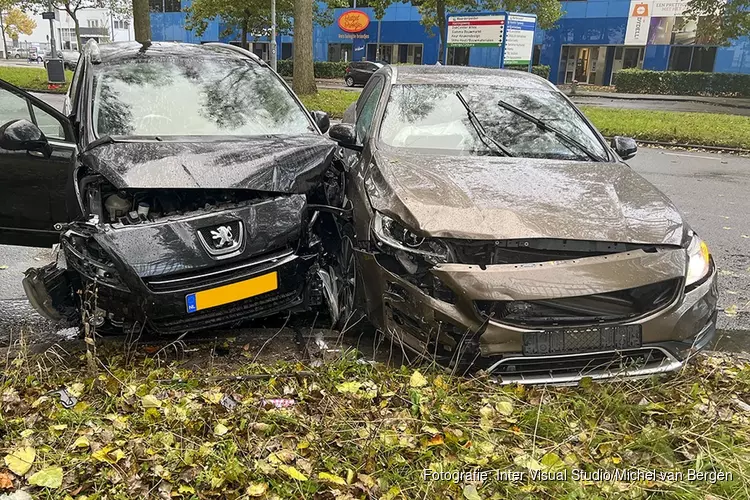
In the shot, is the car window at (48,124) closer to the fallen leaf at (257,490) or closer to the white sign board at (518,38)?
the fallen leaf at (257,490)

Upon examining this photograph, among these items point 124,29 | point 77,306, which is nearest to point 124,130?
point 77,306

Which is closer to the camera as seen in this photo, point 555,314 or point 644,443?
point 644,443

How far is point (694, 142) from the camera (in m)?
13.0

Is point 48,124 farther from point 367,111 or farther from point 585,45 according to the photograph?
point 585,45

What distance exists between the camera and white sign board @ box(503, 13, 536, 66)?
77.6ft

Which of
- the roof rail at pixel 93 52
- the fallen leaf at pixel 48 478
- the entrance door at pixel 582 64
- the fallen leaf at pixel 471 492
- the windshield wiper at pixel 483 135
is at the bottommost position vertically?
the fallen leaf at pixel 471 492

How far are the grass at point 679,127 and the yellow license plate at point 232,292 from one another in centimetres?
1178

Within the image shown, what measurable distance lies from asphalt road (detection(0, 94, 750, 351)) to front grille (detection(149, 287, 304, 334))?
135cm

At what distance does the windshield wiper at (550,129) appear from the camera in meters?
4.21

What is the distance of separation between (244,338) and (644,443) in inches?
95.0

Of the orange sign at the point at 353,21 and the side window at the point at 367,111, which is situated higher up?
the orange sign at the point at 353,21

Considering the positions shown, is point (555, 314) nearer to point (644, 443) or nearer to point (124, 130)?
point (644, 443)

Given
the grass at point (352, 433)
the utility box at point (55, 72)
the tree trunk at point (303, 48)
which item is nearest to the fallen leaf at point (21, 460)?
the grass at point (352, 433)

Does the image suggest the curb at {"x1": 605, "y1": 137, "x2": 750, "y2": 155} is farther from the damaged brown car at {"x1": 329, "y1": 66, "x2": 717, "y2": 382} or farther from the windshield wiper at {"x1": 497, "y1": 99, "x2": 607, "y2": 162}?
the damaged brown car at {"x1": 329, "y1": 66, "x2": 717, "y2": 382}
